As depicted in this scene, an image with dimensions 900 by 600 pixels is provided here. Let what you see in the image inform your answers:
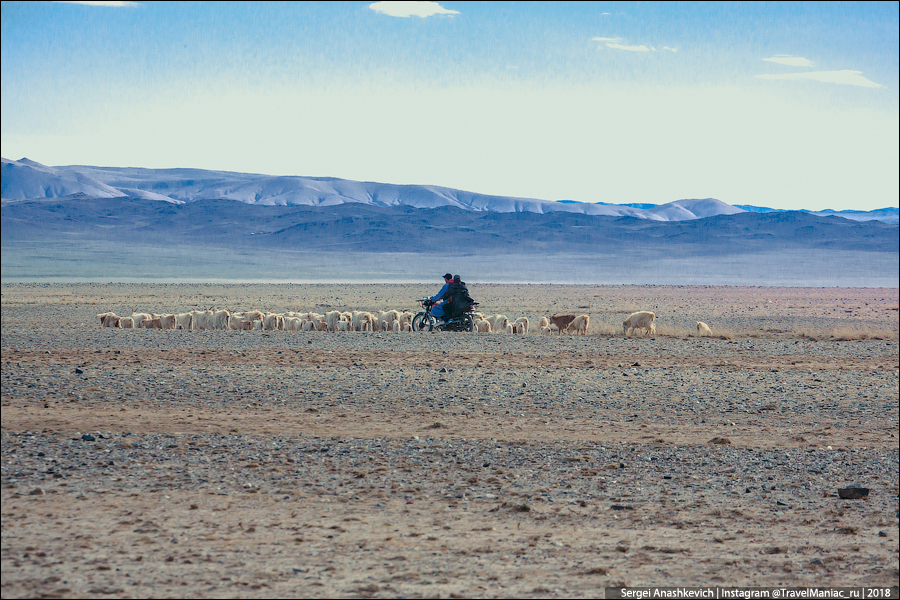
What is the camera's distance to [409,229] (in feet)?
322

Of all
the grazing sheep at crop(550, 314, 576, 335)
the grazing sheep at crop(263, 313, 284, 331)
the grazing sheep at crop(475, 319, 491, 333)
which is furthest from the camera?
the grazing sheep at crop(550, 314, 576, 335)

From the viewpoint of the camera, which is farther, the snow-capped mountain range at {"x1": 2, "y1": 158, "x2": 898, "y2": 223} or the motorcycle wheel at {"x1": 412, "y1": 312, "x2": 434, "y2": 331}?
the snow-capped mountain range at {"x1": 2, "y1": 158, "x2": 898, "y2": 223}

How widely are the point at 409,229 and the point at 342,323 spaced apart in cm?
8060

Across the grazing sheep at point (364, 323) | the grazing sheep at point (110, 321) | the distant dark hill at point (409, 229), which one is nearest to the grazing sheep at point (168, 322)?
the grazing sheep at point (110, 321)

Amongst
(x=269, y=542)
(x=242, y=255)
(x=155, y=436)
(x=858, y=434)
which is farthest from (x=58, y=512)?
(x=242, y=255)

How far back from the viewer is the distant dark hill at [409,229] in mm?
89938

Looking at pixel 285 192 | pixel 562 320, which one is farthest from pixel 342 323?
pixel 285 192

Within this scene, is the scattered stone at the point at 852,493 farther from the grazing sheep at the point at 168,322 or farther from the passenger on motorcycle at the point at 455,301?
the grazing sheep at the point at 168,322

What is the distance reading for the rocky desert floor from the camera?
14.4 ft

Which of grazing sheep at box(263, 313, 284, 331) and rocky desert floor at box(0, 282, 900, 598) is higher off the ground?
grazing sheep at box(263, 313, 284, 331)

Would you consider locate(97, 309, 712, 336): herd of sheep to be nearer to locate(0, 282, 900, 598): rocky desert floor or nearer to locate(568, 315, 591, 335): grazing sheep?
locate(568, 315, 591, 335): grazing sheep

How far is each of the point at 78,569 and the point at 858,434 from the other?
688cm

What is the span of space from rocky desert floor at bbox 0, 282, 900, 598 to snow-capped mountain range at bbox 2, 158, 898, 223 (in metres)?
154

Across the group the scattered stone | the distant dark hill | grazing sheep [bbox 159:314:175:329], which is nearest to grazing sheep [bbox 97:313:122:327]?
grazing sheep [bbox 159:314:175:329]
